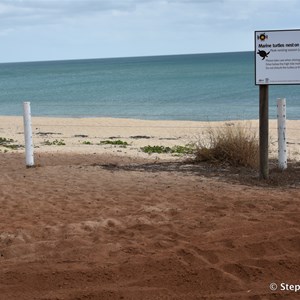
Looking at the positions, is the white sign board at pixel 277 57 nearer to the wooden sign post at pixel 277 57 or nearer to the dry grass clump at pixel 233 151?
the wooden sign post at pixel 277 57

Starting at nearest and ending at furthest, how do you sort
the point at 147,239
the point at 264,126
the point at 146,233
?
the point at 147,239
the point at 146,233
the point at 264,126

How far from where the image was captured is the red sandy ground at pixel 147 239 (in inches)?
179

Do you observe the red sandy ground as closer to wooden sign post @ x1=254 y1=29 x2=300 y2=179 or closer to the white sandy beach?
the white sandy beach

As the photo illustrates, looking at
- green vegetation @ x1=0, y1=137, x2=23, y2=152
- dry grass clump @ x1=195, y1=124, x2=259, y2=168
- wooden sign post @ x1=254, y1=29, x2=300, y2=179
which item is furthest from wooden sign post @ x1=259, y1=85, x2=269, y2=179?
green vegetation @ x1=0, y1=137, x2=23, y2=152

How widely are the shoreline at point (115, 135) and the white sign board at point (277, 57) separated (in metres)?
4.18

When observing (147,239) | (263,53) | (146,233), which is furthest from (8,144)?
(147,239)

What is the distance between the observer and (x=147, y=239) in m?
5.63

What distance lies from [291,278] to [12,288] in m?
2.15

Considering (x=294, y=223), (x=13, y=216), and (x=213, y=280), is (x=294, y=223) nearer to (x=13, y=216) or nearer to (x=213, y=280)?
(x=213, y=280)

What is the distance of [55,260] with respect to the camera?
511 cm

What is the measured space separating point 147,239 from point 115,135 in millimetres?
14285

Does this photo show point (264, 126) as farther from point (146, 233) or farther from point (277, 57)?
point (146, 233)

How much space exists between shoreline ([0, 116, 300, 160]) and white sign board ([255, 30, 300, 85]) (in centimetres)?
418

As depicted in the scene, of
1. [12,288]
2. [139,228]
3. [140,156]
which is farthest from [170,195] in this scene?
[140,156]
